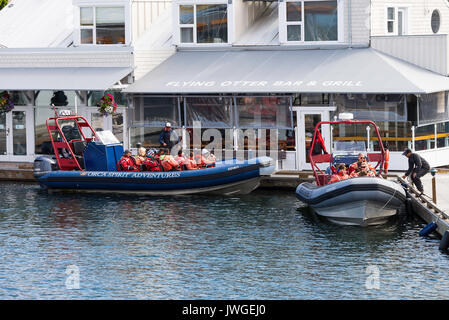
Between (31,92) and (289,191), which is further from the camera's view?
(31,92)

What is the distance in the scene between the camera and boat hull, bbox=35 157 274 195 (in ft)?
92.8

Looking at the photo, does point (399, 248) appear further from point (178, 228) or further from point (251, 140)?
point (251, 140)

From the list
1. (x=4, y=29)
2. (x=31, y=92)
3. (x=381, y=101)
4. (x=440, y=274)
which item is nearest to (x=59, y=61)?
(x=31, y=92)

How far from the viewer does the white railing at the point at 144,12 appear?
33.8 metres

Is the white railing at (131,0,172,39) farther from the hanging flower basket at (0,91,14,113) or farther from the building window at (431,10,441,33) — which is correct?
the building window at (431,10,441,33)

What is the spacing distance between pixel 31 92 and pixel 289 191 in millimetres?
10091

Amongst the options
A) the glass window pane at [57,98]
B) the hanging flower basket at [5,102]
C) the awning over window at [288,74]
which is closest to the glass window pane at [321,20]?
the awning over window at [288,74]

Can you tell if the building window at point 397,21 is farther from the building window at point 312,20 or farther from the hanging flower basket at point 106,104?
the hanging flower basket at point 106,104

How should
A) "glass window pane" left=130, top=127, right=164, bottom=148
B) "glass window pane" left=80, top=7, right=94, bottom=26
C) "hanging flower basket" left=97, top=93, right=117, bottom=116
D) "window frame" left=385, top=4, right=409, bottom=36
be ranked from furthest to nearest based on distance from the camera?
"glass window pane" left=80, top=7, right=94, bottom=26, "glass window pane" left=130, top=127, right=164, bottom=148, "window frame" left=385, top=4, right=409, bottom=36, "hanging flower basket" left=97, top=93, right=117, bottom=116

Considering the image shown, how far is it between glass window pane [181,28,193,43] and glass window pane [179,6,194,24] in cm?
29

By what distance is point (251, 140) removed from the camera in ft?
103

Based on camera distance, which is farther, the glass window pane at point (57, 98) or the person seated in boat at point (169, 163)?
the glass window pane at point (57, 98)

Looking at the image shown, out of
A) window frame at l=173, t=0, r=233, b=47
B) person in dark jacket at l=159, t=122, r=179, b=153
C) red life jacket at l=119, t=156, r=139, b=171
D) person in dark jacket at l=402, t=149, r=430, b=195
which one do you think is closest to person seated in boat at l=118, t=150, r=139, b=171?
red life jacket at l=119, t=156, r=139, b=171
